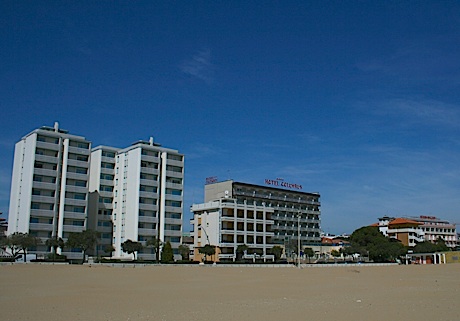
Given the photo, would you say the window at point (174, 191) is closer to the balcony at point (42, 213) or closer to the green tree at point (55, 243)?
the balcony at point (42, 213)

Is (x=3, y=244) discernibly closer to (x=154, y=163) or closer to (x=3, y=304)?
(x=154, y=163)

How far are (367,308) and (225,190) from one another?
94.1 meters

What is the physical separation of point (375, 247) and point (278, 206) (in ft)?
103

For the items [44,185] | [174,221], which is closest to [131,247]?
[174,221]

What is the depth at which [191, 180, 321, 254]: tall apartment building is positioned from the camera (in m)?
105

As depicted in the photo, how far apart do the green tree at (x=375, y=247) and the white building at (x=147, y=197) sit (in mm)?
34418

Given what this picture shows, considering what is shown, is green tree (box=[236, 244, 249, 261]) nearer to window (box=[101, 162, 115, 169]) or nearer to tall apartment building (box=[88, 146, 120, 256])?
tall apartment building (box=[88, 146, 120, 256])

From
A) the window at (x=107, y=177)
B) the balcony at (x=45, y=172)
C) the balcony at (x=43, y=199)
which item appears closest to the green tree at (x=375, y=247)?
the window at (x=107, y=177)

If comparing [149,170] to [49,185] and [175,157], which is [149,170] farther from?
[49,185]

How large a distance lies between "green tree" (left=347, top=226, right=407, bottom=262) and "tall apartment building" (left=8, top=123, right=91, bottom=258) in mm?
50922

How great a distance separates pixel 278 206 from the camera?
387ft

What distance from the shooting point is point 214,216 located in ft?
322

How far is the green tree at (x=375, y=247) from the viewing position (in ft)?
297

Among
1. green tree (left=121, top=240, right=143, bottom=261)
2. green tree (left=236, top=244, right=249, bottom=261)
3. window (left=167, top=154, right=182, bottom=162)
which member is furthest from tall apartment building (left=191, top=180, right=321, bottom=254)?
green tree (left=121, top=240, right=143, bottom=261)
